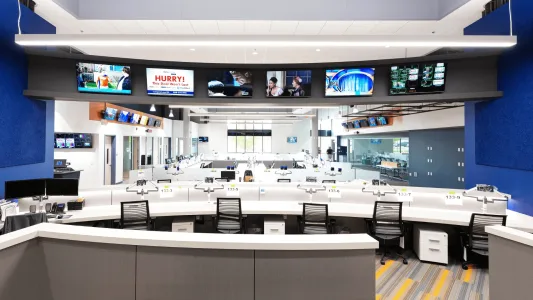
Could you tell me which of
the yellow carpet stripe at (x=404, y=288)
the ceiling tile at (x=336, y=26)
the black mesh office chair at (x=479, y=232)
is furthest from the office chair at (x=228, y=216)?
the ceiling tile at (x=336, y=26)

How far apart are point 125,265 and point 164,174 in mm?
5812

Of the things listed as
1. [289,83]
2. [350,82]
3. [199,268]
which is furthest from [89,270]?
[350,82]

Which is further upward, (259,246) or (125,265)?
(259,246)

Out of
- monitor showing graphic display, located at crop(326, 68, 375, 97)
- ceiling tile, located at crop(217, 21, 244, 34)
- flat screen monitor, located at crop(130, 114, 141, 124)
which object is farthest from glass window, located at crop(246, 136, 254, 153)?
monitor showing graphic display, located at crop(326, 68, 375, 97)

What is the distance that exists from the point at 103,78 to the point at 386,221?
5006mm

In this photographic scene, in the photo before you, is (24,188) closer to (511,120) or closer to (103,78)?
(103,78)

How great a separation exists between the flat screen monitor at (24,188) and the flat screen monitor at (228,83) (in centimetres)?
288

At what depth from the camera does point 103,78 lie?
4426mm

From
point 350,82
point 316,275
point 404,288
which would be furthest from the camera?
point 350,82

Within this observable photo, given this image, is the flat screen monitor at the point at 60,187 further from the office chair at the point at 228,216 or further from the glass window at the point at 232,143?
the glass window at the point at 232,143

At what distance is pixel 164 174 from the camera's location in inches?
275

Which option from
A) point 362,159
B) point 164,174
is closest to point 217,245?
point 164,174

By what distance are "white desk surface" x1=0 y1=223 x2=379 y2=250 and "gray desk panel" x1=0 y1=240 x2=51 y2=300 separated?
0.06 m

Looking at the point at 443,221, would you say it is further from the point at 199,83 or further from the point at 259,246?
the point at 199,83
